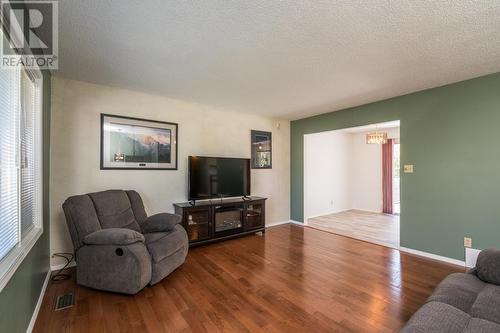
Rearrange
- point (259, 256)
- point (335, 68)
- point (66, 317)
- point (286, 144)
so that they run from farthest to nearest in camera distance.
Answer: point (286, 144)
point (259, 256)
point (335, 68)
point (66, 317)

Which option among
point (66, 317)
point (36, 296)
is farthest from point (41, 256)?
point (66, 317)

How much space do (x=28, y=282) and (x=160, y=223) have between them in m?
1.28

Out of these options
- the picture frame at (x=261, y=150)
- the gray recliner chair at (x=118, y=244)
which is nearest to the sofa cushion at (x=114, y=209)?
the gray recliner chair at (x=118, y=244)

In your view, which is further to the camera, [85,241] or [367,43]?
[85,241]

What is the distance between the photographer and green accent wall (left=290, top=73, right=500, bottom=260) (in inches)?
110

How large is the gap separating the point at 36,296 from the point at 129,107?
2.41 metres

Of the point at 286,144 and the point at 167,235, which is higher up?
the point at 286,144

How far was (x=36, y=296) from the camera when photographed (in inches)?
76.8

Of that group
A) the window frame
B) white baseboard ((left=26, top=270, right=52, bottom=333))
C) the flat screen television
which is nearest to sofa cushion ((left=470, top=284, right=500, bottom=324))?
the window frame

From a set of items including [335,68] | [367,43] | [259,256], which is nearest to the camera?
[367,43]

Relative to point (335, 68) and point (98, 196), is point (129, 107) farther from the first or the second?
point (335, 68)

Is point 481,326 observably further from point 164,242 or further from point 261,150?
point 261,150

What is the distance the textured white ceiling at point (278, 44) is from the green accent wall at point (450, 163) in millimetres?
304

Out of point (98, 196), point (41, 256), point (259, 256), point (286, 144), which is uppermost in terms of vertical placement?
point (286, 144)
